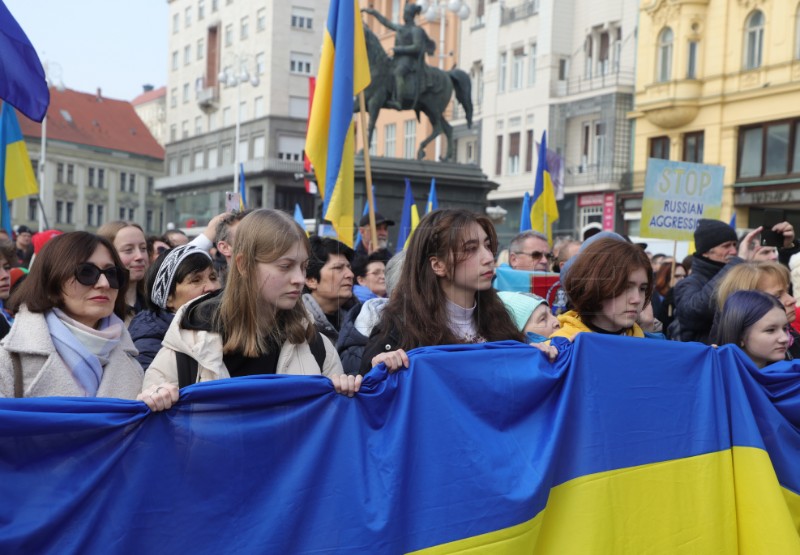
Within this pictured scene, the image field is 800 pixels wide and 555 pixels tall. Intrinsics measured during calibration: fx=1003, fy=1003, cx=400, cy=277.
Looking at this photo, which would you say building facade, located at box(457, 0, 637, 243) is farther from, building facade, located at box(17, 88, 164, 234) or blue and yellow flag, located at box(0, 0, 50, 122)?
building facade, located at box(17, 88, 164, 234)

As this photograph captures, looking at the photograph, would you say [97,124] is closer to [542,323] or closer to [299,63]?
[299,63]

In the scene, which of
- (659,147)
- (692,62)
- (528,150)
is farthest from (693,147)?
(528,150)

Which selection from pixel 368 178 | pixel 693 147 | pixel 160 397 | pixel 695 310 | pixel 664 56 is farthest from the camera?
pixel 664 56

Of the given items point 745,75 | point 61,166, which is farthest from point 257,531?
point 61,166

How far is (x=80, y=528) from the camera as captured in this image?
2.51 metres

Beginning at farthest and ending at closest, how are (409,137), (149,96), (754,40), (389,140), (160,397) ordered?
(149,96)
(389,140)
(409,137)
(754,40)
(160,397)

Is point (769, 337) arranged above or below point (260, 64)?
below

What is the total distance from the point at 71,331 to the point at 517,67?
125ft

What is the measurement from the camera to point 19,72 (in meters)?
4.86

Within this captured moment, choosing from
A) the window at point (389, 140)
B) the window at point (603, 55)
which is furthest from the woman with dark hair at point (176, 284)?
the window at point (389, 140)

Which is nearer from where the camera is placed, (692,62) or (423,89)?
(423,89)

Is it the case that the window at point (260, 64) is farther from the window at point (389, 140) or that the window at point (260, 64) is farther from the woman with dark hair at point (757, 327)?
the woman with dark hair at point (757, 327)

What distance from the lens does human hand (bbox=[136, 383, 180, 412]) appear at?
260cm

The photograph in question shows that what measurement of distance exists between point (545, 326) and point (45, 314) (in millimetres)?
1966
